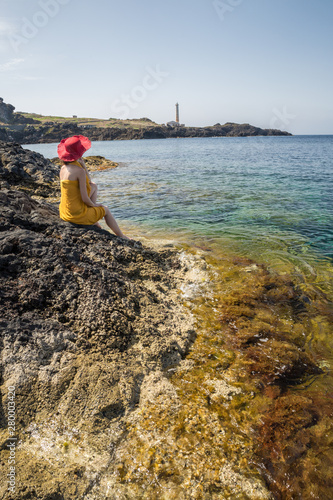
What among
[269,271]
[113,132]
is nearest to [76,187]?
[269,271]

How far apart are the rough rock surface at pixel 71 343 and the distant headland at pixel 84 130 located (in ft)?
250

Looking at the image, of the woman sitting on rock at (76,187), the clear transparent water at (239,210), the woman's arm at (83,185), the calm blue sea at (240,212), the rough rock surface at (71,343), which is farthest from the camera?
the clear transparent water at (239,210)

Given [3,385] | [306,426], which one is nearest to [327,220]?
[306,426]

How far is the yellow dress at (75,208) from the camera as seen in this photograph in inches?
221

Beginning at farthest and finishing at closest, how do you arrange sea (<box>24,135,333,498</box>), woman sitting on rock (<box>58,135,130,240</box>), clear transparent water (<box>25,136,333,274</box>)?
clear transparent water (<box>25,136,333,274</box>) < woman sitting on rock (<box>58,135,130,240</box>) < sea (<box>24,135,333,498</box>)

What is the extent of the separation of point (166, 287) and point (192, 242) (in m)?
3.67

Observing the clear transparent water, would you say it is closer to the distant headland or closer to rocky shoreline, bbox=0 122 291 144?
rocky shoreline, bbox=0 122 291 144

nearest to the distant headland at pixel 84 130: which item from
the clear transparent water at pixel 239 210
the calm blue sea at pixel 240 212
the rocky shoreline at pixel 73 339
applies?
the clear transparent water at pixel 239 210

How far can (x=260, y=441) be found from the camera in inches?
123

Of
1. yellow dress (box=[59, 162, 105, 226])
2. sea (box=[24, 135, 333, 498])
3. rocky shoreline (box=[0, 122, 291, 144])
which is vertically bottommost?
sea (box=[24, 135, 333, 498])

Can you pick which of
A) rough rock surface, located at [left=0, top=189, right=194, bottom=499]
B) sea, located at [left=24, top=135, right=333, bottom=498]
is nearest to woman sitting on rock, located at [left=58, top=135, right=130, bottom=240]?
rough rock surface, located at [left=0, top=189, right=194, bottom=499]

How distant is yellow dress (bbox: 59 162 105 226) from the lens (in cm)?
560

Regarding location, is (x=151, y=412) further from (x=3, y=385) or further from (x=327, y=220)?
(x=327, y=220)

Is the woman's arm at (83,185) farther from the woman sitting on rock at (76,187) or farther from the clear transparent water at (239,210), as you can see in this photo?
the clear transparent water at (239,210)
